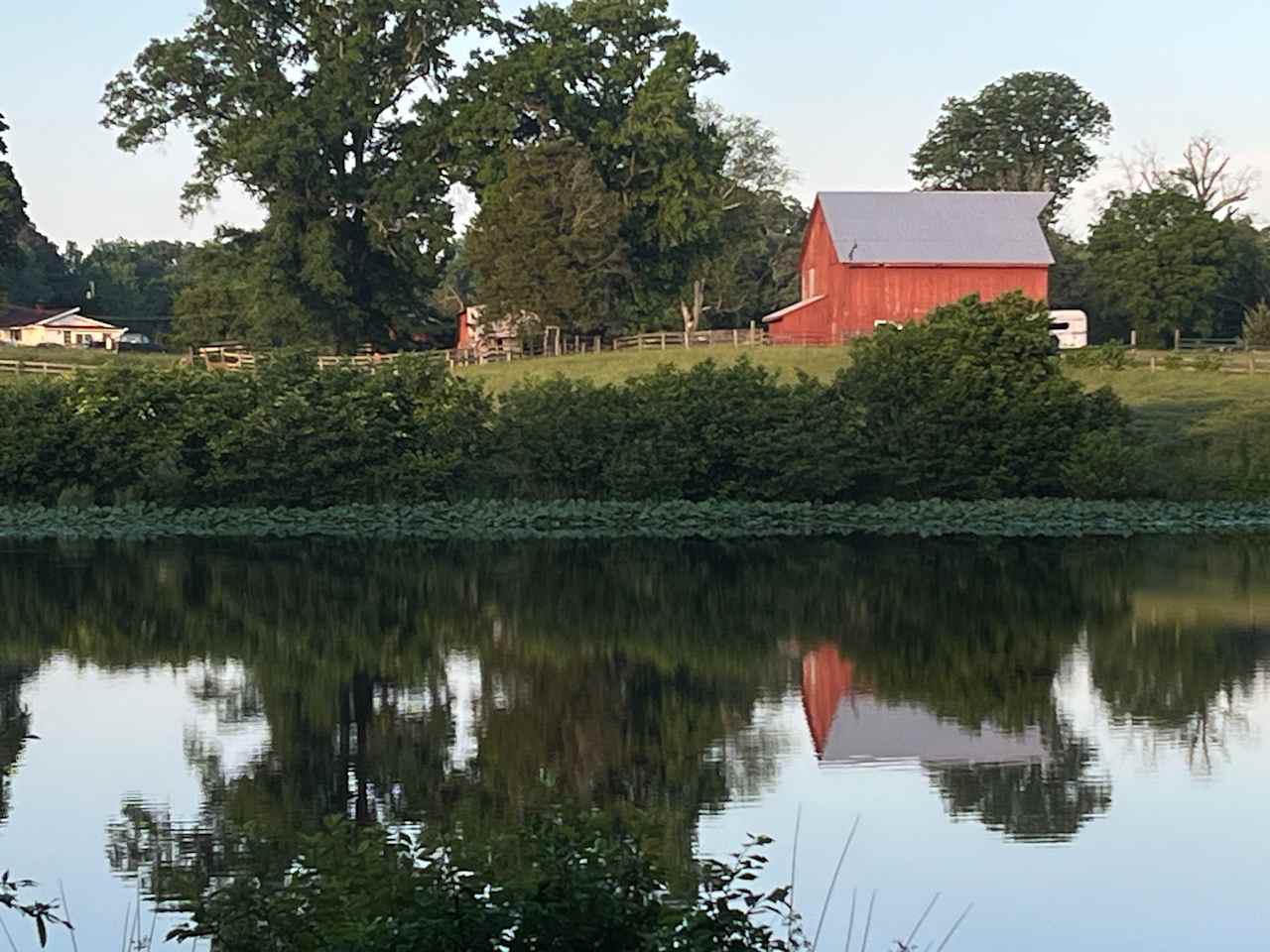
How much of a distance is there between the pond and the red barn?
2937cm

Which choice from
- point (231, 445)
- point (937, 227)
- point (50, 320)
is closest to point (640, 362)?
point (937, 227)

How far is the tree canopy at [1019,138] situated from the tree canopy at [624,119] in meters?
30.8

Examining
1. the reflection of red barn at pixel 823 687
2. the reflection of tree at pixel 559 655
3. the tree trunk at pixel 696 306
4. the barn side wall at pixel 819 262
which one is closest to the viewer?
the reflection of tree at pixel 559 655

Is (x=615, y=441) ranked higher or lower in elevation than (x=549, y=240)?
lower

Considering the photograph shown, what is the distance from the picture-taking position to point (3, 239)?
63.5 metres

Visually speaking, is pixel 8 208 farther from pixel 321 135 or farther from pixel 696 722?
pixel 696 722

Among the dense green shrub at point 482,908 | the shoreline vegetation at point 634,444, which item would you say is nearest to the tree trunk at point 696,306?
the shoreline vegetation at point 634,444

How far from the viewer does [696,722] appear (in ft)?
55.1

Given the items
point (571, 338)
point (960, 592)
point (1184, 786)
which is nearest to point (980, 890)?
point (1184, 786)

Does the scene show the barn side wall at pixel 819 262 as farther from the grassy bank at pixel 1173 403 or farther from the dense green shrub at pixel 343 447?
the dense green shrub at pixel 343 447

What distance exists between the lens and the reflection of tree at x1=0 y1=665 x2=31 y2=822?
1454 cm

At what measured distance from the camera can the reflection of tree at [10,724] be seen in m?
14.5

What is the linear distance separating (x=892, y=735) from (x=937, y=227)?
1760 inches

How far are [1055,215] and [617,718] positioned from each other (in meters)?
77.2
